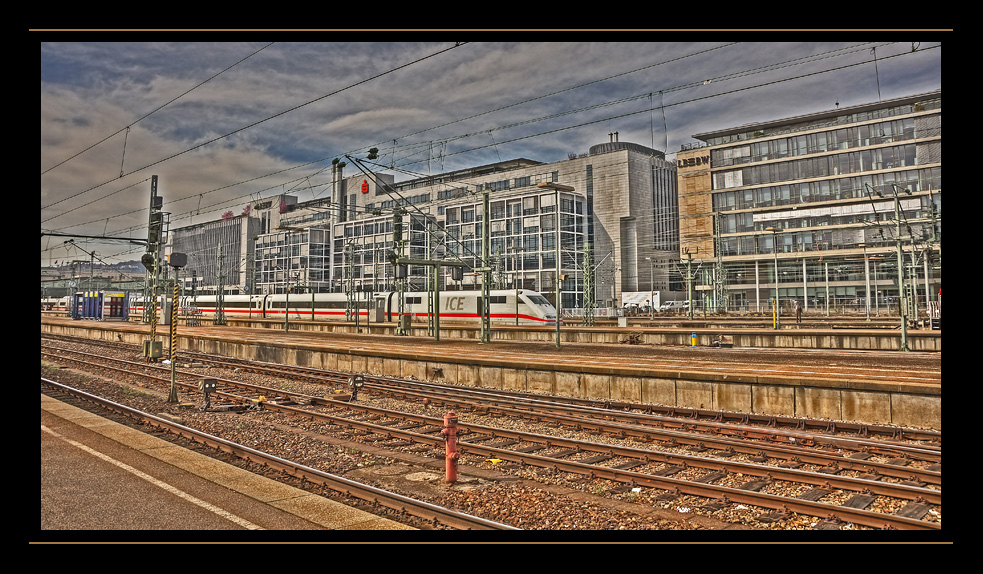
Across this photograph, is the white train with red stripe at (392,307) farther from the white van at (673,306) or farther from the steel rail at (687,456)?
the white van at (673,306)

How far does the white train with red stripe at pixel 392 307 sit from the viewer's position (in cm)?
4988

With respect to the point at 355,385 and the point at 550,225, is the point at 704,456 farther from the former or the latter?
the point at 550,225

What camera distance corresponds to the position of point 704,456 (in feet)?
36.9

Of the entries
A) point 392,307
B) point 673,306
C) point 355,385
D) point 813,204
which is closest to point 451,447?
point 355,385

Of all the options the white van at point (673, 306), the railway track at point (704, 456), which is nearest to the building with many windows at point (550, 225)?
the white van at point (673, 306)

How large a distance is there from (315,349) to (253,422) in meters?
14.5

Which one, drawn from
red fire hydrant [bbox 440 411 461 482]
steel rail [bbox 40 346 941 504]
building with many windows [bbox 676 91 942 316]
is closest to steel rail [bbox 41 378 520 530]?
red fire hydrant [bbox 440 411 461 482]

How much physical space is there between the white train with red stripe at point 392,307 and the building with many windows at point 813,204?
18116mm

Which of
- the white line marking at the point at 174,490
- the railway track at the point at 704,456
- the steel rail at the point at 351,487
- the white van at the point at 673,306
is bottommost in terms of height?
the railway track at the point at 704,456
